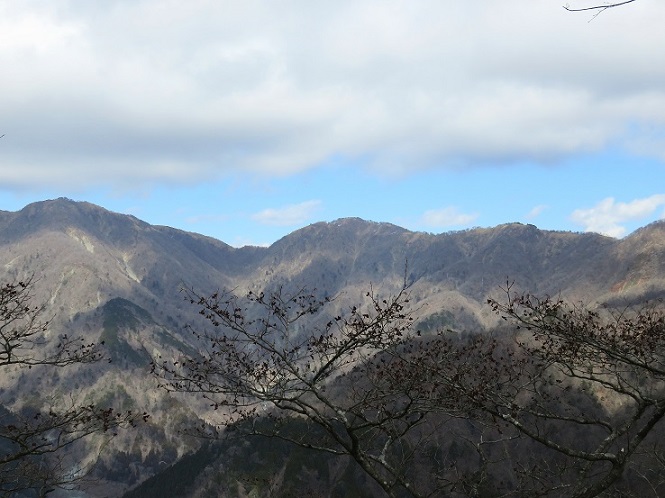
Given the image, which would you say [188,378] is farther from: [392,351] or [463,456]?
[463,456]

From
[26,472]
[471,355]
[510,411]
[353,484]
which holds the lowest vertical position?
[353,484]

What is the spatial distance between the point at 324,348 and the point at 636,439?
8.41 meters

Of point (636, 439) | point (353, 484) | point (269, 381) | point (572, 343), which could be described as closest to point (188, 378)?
point (269, 381)

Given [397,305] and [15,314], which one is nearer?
[397,305]

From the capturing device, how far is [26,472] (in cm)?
2180

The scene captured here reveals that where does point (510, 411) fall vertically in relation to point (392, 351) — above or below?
below

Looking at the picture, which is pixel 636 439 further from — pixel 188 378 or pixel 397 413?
pixel 188 378

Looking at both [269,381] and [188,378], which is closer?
[188,378]

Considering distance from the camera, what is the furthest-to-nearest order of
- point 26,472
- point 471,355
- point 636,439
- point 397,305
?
point 26,472, point 471,355, point 397,305, point 636,439

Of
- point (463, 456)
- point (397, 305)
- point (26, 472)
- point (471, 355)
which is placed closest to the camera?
point (397, 305)

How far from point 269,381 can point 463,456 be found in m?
194

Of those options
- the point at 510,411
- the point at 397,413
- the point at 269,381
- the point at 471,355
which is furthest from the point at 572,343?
the point at 269,381

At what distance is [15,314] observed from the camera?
20266mm

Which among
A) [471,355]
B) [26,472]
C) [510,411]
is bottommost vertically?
[26,472]
